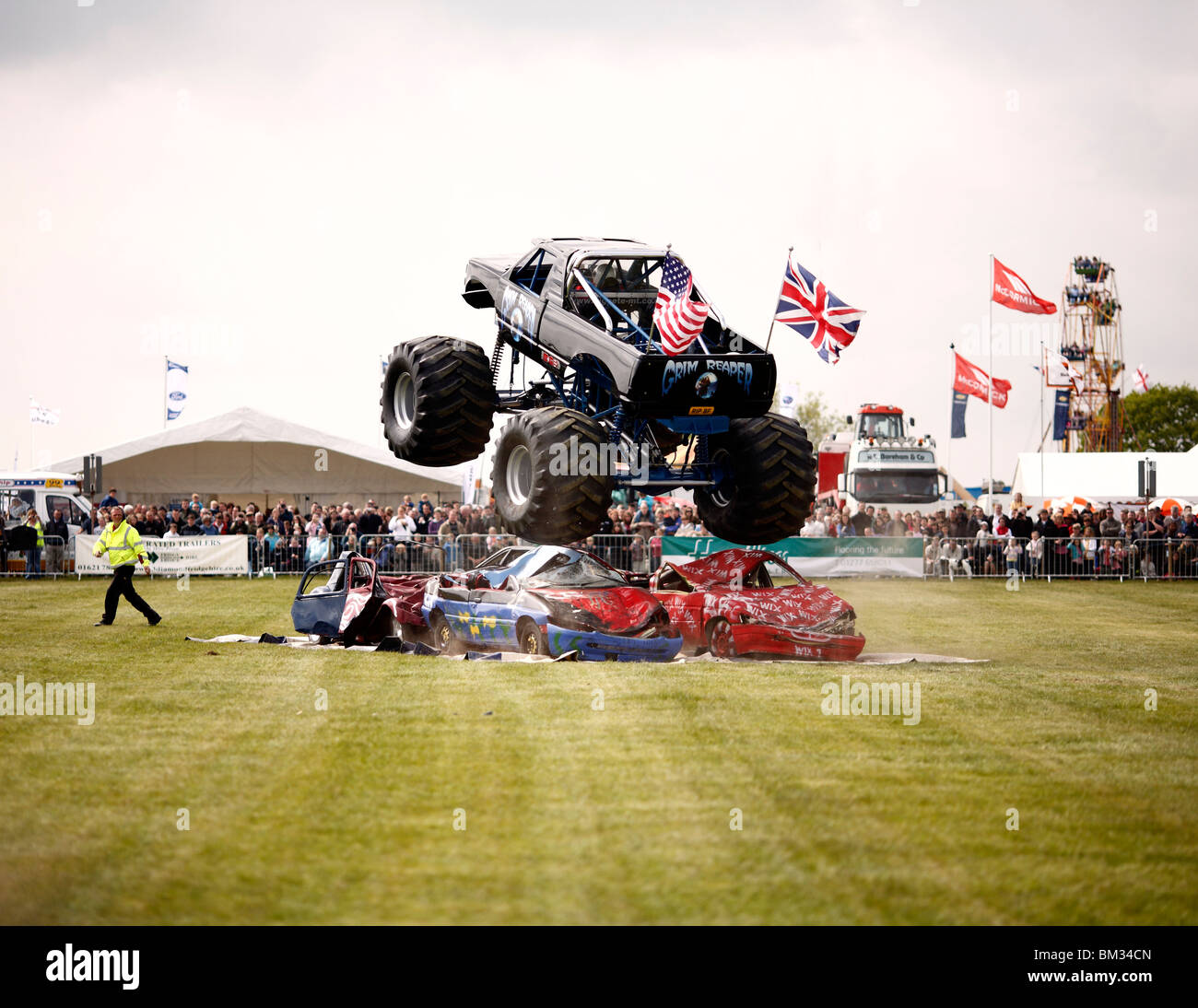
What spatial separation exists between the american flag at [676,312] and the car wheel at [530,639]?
12.1ft

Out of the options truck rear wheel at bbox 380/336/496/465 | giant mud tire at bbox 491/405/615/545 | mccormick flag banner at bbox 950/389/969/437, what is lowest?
giant mud tire at bbox 491/405/615/545

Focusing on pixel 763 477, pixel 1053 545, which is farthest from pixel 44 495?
pixel 1053 545

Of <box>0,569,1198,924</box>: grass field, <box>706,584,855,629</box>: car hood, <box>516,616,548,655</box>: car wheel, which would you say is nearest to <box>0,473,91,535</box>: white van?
<box>0,569,1198,924</box>: grass field

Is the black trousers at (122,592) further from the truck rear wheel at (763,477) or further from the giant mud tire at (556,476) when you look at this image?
the truck rear wheel at (763,477)

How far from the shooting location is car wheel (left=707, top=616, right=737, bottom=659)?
16234 millimetres

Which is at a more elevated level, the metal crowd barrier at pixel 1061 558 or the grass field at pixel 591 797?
the metal crowd barrier at pixel 1061 558

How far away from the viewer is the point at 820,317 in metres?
21.1

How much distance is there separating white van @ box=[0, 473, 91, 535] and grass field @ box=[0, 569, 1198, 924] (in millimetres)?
22718

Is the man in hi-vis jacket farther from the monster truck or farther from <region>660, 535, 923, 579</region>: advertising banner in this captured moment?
<region>660, 535, 923, 579</region>: advertising banner

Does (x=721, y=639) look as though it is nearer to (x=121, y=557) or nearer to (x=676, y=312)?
(x=676, y=312)

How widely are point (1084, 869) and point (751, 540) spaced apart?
10.1 m

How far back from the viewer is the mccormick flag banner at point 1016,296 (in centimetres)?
3703

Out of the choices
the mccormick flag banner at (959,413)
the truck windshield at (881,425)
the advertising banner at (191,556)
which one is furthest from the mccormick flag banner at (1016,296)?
the advertising banner at (191,556)

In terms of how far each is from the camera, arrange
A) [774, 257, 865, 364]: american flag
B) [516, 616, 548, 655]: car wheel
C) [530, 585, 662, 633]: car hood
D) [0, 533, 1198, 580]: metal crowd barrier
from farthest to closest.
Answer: [0, 533, 1198, 580]: metal crowd barrier
[774, 257, 865, 364]: american flag
[516, 616, 548, 655]: car wheel
[530, 585, 662, 633]: car hood
